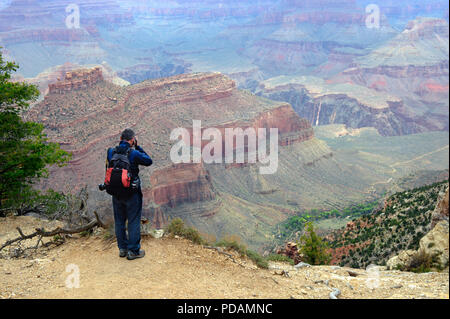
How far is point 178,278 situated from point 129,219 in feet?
6.43

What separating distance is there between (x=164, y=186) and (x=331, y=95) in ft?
311

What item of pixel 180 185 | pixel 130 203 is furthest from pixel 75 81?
pixel 130 203

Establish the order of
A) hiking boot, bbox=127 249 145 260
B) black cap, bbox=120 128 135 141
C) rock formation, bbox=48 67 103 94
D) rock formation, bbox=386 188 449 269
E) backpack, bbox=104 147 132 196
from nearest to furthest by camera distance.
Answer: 1. backpack, bbox=104 147 132 196
2. rock formation, bbox=386 188 449 269
3. black cap, bbox=120 128 135 141
4. hiking boot, bbox=127 249 145 260
5. rock formation, bbox=48 67 103 94

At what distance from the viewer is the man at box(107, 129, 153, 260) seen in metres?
10.0

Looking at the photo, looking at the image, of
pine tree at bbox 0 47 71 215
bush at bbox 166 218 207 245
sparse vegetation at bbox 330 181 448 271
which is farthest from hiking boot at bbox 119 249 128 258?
sparse vegetation at bbox 330 181 448 271

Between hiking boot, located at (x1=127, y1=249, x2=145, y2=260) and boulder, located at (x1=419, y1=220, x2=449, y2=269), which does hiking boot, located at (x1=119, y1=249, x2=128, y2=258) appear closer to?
hiking boot, located at (x1=127, y1=249, x2=145, y2=260)

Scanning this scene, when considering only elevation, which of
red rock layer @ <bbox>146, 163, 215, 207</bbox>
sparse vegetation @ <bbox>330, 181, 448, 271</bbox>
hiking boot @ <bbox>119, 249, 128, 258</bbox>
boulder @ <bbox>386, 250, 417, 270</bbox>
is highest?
hiking boot @ <bbox>119, 249, 128, 258</bbox>

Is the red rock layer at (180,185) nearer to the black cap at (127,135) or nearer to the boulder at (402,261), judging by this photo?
the boulder at (402,261)

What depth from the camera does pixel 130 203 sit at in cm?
1024

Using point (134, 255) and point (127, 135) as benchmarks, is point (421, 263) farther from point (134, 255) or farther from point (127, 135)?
point (127, 135)

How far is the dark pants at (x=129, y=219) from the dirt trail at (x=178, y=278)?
0.41 m

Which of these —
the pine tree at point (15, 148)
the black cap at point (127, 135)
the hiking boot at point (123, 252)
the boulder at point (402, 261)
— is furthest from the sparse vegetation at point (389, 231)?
the pine tree at point (15, 148)

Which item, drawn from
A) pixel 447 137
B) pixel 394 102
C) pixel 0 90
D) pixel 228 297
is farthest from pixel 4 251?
pixel 394 102

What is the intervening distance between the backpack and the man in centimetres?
7
